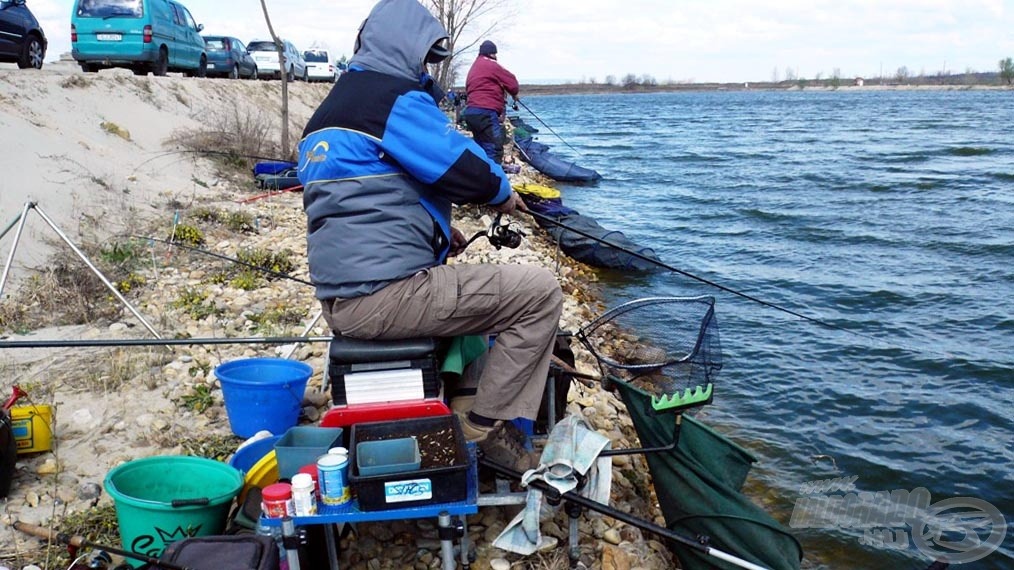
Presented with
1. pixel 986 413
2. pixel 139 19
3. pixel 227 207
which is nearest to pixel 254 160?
pixel 227 207

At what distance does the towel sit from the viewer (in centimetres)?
329

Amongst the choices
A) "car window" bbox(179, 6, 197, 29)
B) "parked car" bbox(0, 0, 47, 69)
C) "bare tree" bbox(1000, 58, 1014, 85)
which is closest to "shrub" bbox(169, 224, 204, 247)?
"parked car" bbox(0, 0, 47, 69)

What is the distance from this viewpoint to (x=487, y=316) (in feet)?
11.0

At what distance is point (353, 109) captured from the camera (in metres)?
3.14

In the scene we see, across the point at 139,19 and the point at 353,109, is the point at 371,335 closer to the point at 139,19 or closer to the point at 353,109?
the point at 353,109

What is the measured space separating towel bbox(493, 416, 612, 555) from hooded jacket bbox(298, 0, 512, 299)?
3.05 feet

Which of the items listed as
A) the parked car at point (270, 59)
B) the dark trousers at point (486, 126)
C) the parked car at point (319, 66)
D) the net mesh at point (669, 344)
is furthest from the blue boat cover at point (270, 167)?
the parked car at point (319, 66)

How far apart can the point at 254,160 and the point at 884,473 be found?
385 inches

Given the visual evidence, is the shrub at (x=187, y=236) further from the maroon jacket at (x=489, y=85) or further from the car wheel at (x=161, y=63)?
the car wheel at (x=161, y=63)

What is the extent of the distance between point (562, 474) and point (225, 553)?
128 centimetres

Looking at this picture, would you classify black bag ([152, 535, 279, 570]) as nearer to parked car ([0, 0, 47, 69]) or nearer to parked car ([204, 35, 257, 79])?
parked car ([0, 0, 47, 69])

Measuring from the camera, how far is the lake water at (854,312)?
5.61m

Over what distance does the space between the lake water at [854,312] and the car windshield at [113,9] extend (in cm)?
903

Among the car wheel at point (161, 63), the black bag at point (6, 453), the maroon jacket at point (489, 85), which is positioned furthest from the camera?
the car wheel at point (161, 63)
